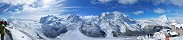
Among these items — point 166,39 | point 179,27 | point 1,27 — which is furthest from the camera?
point 179,27

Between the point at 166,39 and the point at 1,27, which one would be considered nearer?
the point at 1,27

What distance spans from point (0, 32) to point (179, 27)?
4981 inches

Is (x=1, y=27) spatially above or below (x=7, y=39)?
above

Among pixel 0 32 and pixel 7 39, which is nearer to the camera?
pixel 0 32

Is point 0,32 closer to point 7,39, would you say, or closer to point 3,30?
point 3,30

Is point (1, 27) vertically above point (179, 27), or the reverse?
point (1, 27)

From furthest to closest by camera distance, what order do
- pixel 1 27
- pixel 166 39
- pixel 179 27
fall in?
pixel 179 27 → pixel 166 39 → pixel 1 27

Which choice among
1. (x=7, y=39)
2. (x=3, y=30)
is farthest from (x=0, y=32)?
(x=7, y=39)

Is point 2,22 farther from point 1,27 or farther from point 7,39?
point 7,39

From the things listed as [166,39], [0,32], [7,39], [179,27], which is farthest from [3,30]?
[179,27]

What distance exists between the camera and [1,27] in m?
19.1

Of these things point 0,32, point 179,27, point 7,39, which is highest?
point 0,32

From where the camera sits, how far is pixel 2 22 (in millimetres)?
19281

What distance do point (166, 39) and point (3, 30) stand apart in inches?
361
